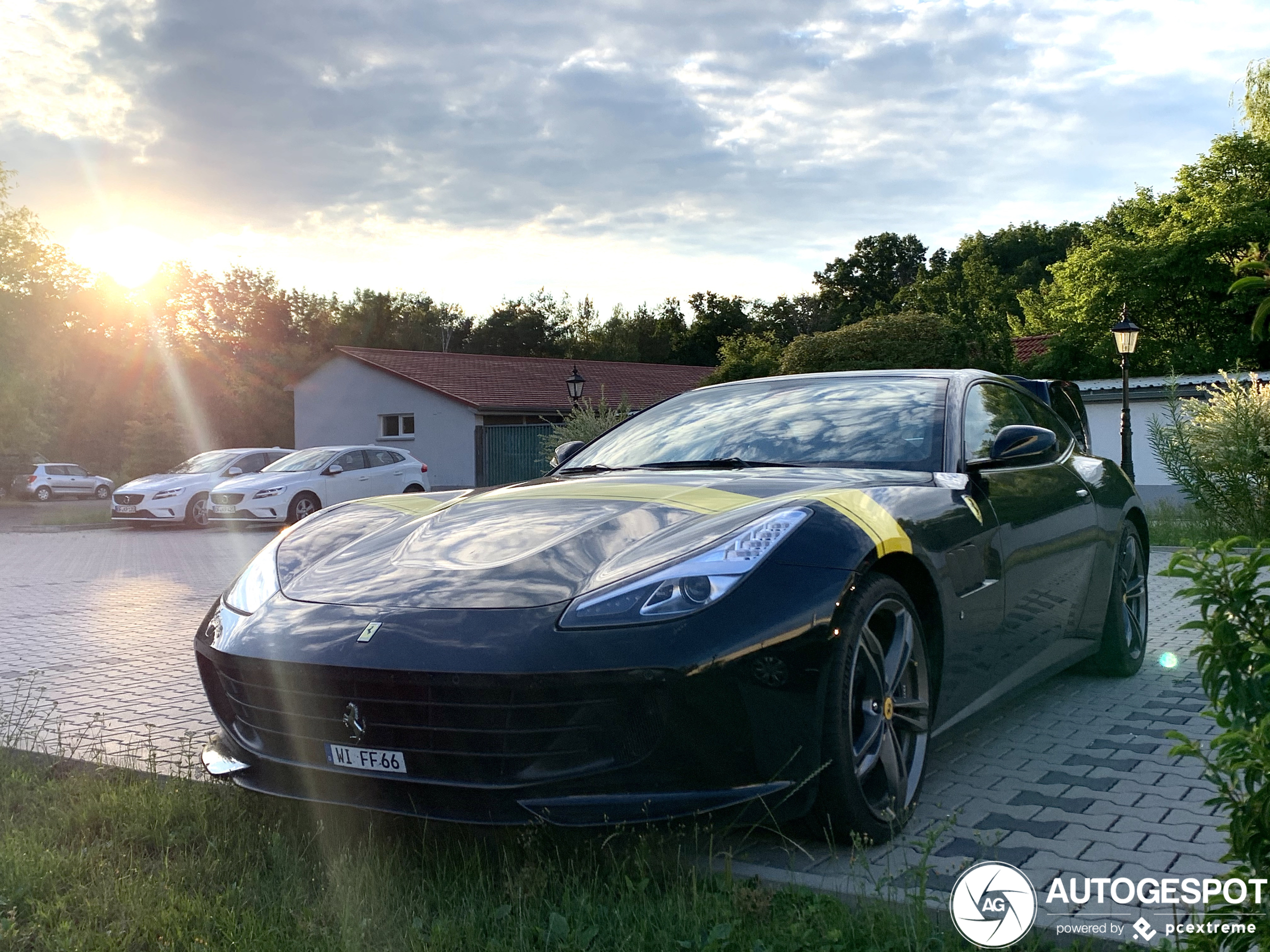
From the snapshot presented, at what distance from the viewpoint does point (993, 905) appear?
265 cm

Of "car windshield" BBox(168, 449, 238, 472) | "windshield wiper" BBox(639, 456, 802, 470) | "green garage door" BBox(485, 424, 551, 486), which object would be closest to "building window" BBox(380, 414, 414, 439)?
"green garage door" BBox(485, 424, 551, 486)

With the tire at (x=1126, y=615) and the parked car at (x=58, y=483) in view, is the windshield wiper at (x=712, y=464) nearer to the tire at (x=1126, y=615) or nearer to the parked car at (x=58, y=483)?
the tire at (x=1126, y=615)

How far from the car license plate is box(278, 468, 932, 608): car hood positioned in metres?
0.40

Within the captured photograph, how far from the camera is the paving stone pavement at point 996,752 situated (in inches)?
118

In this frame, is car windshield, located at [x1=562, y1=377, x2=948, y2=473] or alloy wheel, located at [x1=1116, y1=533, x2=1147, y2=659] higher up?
car windshield, located at [x1=562, y1=377, x2=948, y2=473]

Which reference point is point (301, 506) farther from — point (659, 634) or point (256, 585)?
point (659, 634)

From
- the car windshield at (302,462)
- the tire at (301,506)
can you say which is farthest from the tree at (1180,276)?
the tire at (301,506)

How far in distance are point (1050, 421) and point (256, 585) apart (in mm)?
3892

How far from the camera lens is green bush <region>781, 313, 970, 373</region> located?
31.6 m

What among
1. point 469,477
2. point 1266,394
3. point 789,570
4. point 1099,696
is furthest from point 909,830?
point 469,477

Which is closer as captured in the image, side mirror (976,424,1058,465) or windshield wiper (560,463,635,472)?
side mirror (976,424,1058,465)

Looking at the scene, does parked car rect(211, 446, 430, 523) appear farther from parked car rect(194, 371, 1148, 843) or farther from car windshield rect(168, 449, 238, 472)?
parked car rect(194, 371, 1148, 843)

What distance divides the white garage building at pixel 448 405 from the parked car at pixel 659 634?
84.5 ft

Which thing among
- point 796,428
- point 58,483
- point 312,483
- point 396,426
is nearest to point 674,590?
point 796,428
